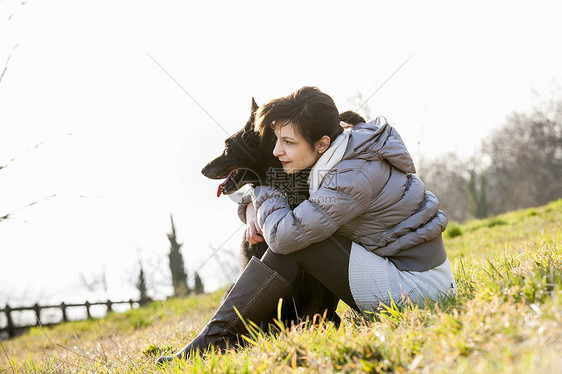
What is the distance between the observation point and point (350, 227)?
2385 millimetres

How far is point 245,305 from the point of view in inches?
90.5

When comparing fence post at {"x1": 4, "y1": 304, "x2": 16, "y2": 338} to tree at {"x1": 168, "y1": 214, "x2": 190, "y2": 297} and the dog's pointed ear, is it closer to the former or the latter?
tree at {"x1": 168, "y1": 214, "x2": 190, "y2": 297}

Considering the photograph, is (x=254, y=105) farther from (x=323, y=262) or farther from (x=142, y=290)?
(x=142, y=290)

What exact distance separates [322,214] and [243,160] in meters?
0.78

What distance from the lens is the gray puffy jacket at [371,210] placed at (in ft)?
7.30

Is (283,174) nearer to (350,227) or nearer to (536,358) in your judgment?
(350,227)

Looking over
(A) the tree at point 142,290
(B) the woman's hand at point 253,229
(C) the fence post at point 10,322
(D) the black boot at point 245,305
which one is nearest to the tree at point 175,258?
(A) the tree at point 142,290

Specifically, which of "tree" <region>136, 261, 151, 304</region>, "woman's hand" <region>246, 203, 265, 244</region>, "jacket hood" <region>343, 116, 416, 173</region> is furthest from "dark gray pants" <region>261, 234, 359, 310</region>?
"tree" <region>136, 261, 151, 304</region>

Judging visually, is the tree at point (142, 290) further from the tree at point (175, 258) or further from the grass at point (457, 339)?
the grass at point (457, 339)

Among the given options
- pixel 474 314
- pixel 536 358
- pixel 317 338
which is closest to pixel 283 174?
pixel 317 338

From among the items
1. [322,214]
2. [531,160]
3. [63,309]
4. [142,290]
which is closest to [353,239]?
[322,214]

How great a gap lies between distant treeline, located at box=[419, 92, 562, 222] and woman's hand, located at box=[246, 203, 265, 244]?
19.4 meters

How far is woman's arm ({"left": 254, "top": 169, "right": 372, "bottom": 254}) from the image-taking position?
221cm

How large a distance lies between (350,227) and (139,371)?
130 centimetres
